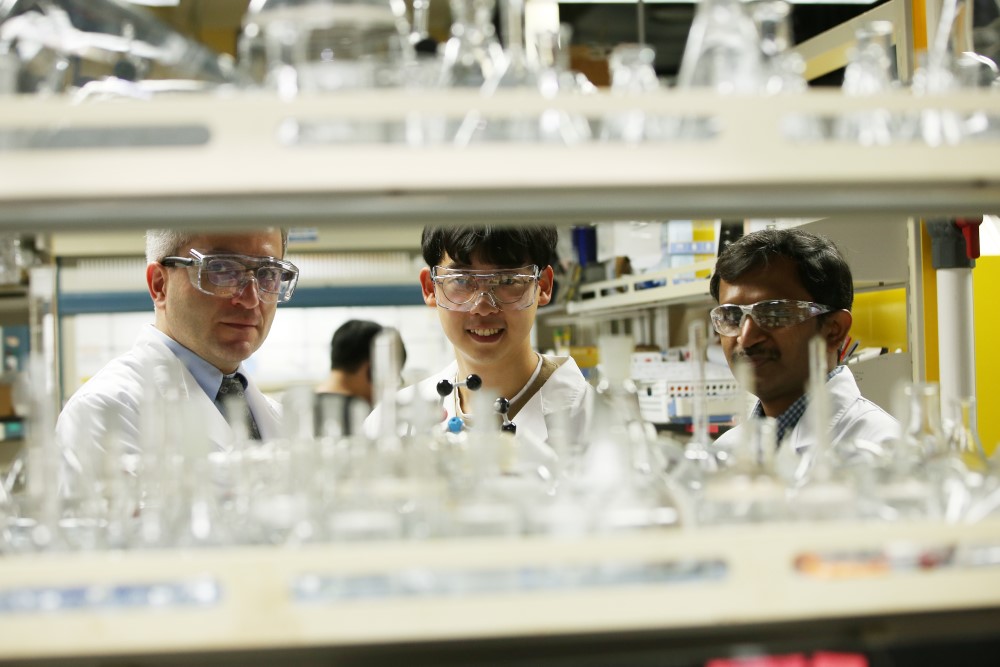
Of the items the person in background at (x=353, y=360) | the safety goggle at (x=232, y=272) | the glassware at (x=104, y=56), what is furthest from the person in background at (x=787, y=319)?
the person in background at (x=353, y=360)

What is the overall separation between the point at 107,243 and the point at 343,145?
17.0 ft

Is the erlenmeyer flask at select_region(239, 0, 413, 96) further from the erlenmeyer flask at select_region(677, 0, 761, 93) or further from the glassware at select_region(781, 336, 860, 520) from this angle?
the glassware at select_region(781, 336, 860, 520)

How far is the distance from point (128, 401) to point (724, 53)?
1.58 m

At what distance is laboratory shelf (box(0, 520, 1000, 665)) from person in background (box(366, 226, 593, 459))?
1.09 metres

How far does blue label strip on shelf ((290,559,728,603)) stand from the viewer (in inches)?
32.4

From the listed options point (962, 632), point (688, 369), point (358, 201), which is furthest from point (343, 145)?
point (688, 369)

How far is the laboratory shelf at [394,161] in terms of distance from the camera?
818 millimetres

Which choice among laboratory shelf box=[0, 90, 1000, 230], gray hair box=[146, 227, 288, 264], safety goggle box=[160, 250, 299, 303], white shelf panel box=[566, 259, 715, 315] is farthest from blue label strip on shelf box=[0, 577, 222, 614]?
white shelf panel box=[566, 259, 715, 315]

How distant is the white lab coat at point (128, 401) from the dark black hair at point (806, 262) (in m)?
1.23

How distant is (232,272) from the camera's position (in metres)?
1.88

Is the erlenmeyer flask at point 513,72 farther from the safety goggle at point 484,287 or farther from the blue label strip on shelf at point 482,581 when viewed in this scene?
the safety goggle at point 484,287

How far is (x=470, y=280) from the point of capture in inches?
82.8

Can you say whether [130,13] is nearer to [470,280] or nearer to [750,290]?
[470,280]

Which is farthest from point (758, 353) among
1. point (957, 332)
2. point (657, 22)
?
point (657, 22)
